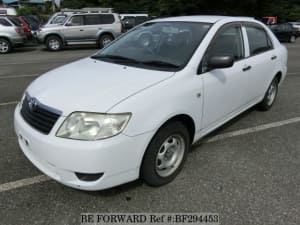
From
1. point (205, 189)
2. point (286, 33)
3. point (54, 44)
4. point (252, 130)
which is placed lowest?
point (286, 33)

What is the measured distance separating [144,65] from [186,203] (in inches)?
58.5

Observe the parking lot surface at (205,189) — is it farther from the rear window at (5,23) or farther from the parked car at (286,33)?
the parked car at (286,33)

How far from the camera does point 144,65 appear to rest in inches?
131

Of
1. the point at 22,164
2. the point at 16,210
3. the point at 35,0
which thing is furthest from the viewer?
the point at 35,0

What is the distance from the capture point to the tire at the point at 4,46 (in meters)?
14.0

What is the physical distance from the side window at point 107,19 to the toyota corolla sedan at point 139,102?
42.1 ft

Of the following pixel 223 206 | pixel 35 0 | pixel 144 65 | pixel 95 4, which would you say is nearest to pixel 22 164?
pixel 144 65

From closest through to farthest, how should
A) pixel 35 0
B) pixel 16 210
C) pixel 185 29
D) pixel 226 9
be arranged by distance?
pixel 16 210, pixel 185 29, pixel 226 9, pixel 35 0

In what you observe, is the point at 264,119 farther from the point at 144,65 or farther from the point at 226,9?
the point at 226,9

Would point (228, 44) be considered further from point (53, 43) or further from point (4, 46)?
point (53, 43)

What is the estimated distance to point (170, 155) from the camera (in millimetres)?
3176

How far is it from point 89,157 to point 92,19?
14.9 metres

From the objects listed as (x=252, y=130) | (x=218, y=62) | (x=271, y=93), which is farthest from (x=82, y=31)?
(x=218, y=62)

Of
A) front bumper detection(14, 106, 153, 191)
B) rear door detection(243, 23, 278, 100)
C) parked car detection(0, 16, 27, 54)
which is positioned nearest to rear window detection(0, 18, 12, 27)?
parked car detection(0, 16, 27, 54)
